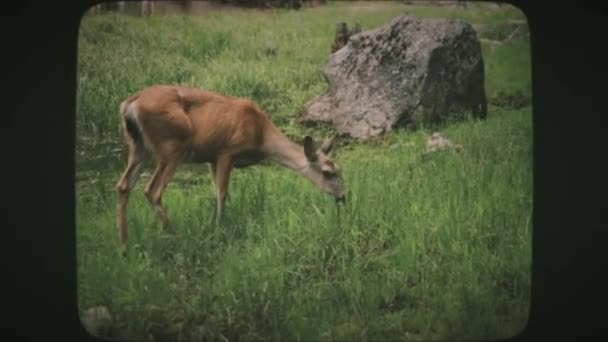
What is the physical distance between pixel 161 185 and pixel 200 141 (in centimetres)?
26

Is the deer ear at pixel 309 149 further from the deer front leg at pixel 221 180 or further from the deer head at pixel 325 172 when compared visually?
the deer front leg at pixel 221 180

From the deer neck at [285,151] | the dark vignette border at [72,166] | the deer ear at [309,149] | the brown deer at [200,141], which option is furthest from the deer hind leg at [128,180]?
the deer ear at [309,149]

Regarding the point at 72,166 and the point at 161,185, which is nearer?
the point at 161,185

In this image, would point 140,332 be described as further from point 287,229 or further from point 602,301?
point 602,301

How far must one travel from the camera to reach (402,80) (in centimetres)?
364

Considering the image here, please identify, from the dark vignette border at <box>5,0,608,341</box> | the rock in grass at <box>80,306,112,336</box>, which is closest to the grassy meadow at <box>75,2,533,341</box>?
the rock in grass at <box>80,306,112,336</box>

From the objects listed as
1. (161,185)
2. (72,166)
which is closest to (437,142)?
(161,185)

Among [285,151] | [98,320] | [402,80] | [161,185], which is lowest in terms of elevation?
[98,320]

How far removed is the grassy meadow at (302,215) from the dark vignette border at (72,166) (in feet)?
0.74

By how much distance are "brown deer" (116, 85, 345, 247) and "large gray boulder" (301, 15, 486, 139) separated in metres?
0.19

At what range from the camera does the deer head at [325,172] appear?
3.57 metres

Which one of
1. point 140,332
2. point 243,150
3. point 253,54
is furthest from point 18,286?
point 253,54

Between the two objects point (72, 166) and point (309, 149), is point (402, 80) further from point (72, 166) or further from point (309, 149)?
point (72, 166)

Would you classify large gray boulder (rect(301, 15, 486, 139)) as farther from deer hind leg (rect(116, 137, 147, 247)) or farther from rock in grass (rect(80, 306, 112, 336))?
rock in grass (rect(80, 306, 112, 336))
